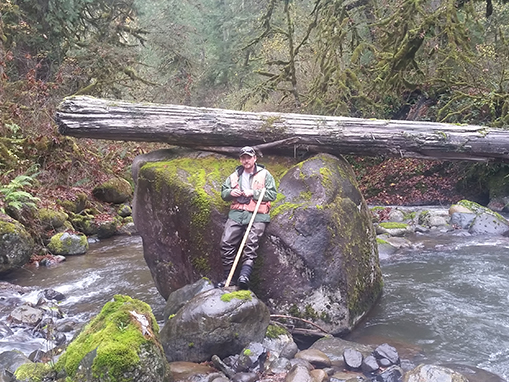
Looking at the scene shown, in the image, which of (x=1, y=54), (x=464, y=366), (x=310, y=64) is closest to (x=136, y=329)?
(x=464, y=366)

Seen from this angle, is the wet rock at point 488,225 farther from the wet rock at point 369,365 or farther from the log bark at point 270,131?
the wet rock at point 369,365

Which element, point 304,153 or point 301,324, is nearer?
point 301,324

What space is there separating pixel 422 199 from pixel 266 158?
9843 mm

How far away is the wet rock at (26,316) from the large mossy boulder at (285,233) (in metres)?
1.65

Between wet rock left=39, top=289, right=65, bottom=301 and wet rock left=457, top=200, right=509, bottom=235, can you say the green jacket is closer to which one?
wet rock left=39, top=289, right=65, bottom=301

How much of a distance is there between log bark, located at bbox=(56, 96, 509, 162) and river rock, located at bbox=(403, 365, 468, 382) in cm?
344

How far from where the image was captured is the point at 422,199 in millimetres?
15188

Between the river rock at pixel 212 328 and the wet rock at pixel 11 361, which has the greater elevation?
the river rock at pixel 212 328

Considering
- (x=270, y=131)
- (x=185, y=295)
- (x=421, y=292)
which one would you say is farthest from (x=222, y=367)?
(x=421, y=292)

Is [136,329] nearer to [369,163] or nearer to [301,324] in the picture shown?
[301,324]

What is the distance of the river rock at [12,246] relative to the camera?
8125mm

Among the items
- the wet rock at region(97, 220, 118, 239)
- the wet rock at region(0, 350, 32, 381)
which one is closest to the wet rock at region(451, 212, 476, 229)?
the wet rock at region(97, 220, 118, 239)

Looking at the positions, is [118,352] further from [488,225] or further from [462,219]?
[462,219]

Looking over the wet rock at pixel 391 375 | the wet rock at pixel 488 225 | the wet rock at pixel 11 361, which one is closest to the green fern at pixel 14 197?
the wet rock at pixel 11 361
